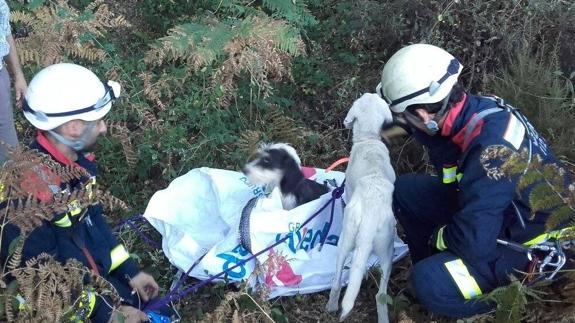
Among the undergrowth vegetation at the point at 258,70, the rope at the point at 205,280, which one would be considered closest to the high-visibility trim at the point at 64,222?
the rope at the point at 205,280

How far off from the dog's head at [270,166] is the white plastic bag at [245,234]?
0.41 feet

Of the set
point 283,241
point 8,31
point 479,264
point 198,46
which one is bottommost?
point 283,241

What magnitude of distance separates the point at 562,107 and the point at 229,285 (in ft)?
9.25

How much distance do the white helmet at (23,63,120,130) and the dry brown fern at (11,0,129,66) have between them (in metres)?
1.67

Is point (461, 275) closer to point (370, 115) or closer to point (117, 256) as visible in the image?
point (370, 115)

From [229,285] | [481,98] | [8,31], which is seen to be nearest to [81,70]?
[8,31]

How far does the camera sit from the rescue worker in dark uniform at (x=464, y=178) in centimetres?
322

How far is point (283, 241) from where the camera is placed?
4.10m

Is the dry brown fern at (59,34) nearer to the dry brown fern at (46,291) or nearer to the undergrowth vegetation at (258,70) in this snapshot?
the undergrowth vegetation at (258,70)

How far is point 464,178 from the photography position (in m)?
→ 3.29

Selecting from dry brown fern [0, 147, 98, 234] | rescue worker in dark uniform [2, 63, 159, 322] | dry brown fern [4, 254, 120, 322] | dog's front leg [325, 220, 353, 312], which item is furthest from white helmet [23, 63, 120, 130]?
dog's front leg [325, 220, 353, 312]

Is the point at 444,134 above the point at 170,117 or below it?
above

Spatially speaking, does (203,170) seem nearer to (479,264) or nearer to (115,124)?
(115,124)

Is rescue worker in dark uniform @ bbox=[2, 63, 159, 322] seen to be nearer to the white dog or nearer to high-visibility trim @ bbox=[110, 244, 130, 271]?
high-visibility trim @ bbox=[110, 244, 130, 271]
